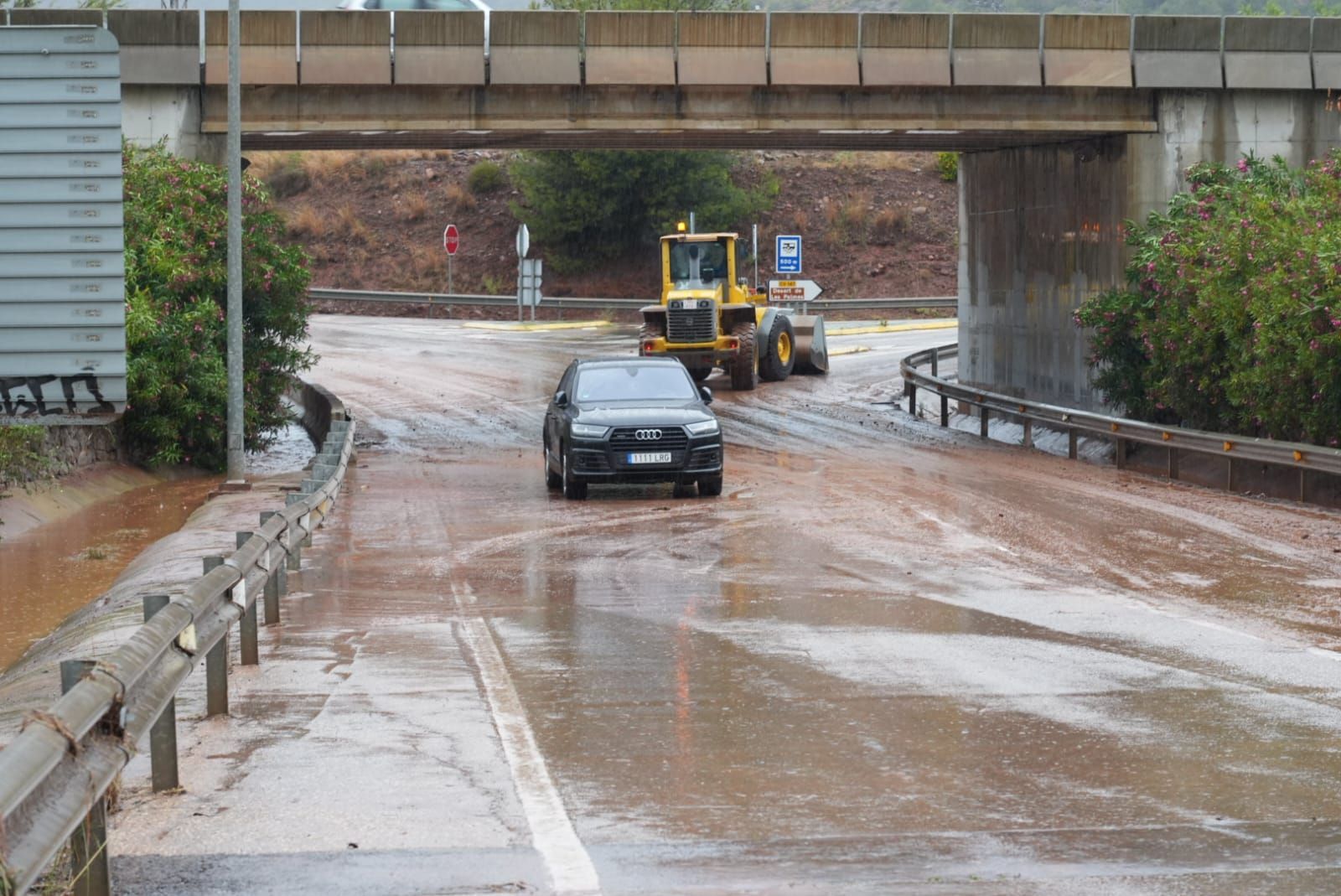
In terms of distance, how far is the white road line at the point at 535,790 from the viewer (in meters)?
5.98

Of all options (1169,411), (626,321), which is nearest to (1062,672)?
(1169,411)

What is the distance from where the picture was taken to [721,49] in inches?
1091

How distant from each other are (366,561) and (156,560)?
70.1 inches

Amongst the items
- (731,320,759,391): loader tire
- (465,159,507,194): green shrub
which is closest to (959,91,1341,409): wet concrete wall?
(731,320,759,391): loader tire

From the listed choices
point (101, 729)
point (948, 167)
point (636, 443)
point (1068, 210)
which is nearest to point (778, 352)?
point (1068, 210)

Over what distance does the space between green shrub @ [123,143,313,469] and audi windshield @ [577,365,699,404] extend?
612cm

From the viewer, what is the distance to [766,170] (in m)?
75.1

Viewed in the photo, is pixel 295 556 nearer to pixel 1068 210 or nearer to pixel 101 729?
pixel 101 729

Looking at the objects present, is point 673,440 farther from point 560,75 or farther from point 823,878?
point 823,878

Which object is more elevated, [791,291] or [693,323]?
[791,291]

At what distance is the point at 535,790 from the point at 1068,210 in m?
25.8

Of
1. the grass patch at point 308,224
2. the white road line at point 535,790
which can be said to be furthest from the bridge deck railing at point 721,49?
the grass patch at point 308,224

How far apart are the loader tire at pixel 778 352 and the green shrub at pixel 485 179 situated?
3725cm

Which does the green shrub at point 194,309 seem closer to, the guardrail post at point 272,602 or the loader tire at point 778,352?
the guardrail post at point 272,602
